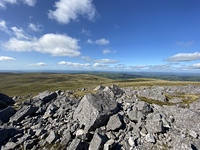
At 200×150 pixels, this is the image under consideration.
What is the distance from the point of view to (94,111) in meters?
21.9

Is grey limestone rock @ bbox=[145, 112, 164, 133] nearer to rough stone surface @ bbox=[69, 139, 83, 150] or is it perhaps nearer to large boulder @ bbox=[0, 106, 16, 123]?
rough stone surface @ bbox=[69, 139, 83, 150]

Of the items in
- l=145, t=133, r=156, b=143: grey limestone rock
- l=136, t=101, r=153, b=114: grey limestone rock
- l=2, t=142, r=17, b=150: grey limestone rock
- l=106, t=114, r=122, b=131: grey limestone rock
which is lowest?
l=2, t=142, r=17, b=150: grey limestone rock

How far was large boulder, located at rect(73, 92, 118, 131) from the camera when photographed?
68.6ft

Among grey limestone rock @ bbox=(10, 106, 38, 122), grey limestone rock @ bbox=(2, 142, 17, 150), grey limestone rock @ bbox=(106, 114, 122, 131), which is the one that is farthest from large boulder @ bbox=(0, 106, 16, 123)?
grey limestone rock @ bbox=(106, 114, 122, 131)

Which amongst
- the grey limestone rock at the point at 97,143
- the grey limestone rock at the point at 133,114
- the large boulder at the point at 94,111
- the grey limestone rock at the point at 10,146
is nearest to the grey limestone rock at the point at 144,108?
the grey limestone rock at the point at 133,114

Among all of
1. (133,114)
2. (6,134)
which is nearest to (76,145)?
(6,134)

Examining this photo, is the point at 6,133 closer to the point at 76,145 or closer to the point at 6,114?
the point at 6,114

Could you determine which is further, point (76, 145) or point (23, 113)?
point (23, 113)

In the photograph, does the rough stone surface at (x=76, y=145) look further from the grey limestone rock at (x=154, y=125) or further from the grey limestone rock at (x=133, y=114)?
the grey limestone rock at (x=154, y=125)

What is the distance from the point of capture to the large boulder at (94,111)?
68.6 ft

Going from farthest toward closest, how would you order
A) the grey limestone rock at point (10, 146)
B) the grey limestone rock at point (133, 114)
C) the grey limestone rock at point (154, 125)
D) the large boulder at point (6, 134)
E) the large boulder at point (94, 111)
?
1. the grey limestone rock at point (133, 114)
2. the large boulder at point (94, 111)
3. the grey limestone rock at point (154, 125)
4. the large boulder at point (6, 134)
5. the grey limestone rock at point (10, 146)

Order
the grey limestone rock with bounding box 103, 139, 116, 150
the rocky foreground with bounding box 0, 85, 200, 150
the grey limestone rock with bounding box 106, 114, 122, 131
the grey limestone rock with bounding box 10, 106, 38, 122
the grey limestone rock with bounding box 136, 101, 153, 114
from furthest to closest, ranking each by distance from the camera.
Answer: the grey limestone rock with bounding box 10, 106, 38, 122, the grey limestone rock with bounding box 136, 101, 153, 114, the grey limestone rock with bounding box 106, 114, 122, 131, the rocky foreground with bounding box 0, 85, 200, 150, the grey limestone rock with bounding box 103, 139, 116, 150

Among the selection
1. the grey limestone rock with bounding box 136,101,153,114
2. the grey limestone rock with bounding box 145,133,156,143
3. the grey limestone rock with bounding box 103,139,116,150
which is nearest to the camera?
the grey limestone rock with bounding box 103,139,116,150

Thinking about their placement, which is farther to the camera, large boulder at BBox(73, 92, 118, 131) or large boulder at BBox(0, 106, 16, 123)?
large boulder at BBox(0, 106, 16, 123)
